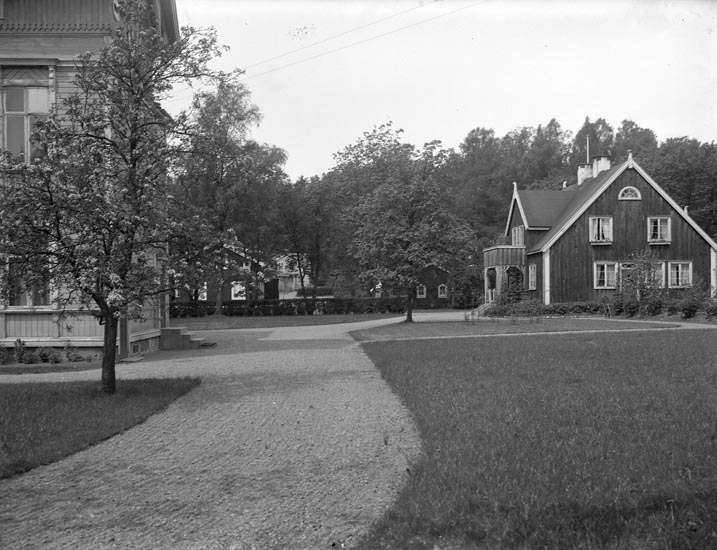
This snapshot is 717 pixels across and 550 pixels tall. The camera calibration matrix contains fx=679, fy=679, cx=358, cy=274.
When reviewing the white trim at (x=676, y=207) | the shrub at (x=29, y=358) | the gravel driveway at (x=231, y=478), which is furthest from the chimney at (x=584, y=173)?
Answer: the gravel driveway at (x=231, y=478)

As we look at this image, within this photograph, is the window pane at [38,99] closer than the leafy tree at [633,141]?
Yes

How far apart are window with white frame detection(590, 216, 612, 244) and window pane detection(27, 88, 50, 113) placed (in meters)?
30.3

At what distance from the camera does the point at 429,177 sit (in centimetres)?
3256

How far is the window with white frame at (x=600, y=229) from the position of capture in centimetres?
3881

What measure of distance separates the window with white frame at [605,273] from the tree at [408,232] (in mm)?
11024

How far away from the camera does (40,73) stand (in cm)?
1722

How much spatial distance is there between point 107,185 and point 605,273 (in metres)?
33.5

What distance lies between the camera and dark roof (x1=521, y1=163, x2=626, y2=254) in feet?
128

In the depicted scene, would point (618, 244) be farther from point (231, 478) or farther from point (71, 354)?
point (231, 478)

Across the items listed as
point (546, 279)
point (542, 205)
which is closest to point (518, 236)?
point (542, 205)

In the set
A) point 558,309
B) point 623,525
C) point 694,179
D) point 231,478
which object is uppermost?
point 694,179

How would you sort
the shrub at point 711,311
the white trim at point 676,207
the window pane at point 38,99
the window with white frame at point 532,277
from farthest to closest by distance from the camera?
the window with white frame at point 532,277, the white trim at point 676,207, the shrub at point 711,311, the window pane at point 38,99

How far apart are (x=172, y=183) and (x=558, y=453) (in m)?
8.48

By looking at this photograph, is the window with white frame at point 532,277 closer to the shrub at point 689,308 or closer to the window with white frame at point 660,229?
the window with white frame at point 660,229
